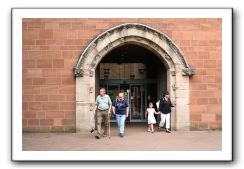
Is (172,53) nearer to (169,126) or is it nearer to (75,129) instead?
(169,126)

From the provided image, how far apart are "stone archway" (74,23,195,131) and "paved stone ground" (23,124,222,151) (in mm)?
660

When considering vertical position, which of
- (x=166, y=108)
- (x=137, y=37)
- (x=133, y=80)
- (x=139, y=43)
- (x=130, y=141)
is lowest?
(x=130, y=141)

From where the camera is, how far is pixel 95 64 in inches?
462

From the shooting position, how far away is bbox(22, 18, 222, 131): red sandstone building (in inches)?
447

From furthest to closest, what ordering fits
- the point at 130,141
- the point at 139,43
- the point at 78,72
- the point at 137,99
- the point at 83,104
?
the point at 137,99
the point at 139,43
the point at 83,104
the point at 78,72
the point at 130,141

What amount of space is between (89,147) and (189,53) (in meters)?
4.93

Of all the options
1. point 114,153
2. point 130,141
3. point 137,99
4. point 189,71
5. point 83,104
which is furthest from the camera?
point 137,99

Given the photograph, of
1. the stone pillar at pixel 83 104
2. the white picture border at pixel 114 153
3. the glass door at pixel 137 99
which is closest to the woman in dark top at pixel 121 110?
the stone pillar at pixel 83 104

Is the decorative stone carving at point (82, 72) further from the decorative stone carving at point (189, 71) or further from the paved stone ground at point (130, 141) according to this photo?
the decorative stone carving at point (189, 71)

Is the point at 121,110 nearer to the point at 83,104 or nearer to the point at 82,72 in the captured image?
the point at 83,104

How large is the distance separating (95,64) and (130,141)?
3.11 m

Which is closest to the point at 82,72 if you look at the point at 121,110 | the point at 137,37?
the point at 121,110

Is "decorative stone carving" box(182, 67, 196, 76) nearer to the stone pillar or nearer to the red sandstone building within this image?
the red sandstone building

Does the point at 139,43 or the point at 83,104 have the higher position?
the point at 139,43
